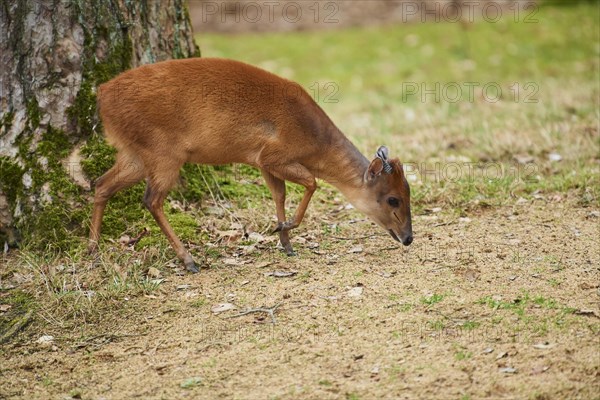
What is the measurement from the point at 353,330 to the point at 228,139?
178 centimetres

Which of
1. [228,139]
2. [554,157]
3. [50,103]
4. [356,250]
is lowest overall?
[554,157]

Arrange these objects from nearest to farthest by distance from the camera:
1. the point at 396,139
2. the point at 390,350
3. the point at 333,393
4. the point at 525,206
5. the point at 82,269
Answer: the point at 333,393 < the point at 390,350 < the point at 82,269 < the point at 525,206 < the point at 396,139

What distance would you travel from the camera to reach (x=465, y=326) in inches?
175

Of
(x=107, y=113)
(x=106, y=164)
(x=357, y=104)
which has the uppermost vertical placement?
(x=107, y=113)

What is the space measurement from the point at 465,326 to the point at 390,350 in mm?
481

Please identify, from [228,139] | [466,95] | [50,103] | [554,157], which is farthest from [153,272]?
[466,95]

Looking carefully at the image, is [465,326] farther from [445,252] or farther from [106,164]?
[106,164]

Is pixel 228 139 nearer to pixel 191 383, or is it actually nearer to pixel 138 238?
pixel 138 238

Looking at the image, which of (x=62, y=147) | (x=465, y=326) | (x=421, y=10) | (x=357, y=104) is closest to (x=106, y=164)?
(x=62, y=147)

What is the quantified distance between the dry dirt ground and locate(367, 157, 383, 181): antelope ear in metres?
0.51

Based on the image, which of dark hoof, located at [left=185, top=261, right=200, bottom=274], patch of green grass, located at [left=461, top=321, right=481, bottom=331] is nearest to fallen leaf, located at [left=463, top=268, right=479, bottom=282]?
patch of green grass, located at [left=461, top=321, right=481, bottom=331]

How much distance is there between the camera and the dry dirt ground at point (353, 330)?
157 inches

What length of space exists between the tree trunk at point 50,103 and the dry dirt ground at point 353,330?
86 cm

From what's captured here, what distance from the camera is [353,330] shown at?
4.50 m
